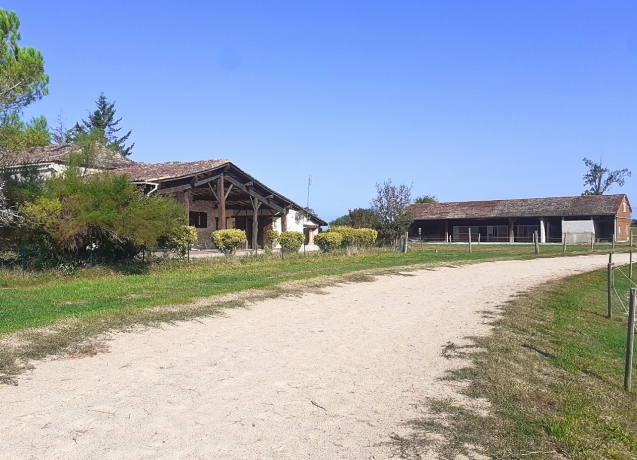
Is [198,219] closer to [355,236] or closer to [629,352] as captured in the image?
[355,236]

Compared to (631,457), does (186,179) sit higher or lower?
higher

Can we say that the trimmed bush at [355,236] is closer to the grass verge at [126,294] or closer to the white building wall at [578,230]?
the grass verge at [126,294]

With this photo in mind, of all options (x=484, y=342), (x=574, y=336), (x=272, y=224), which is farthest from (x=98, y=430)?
(x=272, y=224)

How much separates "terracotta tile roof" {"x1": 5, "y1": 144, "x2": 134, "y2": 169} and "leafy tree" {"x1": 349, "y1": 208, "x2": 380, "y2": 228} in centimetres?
1444

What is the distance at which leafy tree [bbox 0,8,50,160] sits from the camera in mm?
15195

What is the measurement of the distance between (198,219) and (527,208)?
33.3 metres

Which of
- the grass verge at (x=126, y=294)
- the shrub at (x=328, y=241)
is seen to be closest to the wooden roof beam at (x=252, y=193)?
the shrub at (x=328, y=241)

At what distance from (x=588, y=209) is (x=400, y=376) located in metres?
48.3

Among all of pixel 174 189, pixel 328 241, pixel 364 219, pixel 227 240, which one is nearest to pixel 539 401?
pixel 227 240

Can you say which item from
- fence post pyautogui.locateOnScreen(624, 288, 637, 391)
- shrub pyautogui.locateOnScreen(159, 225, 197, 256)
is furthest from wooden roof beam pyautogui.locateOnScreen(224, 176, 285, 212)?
fence post pyautogui.locateOnScreen(624, 288, 637, 391)

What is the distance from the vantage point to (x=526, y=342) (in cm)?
867

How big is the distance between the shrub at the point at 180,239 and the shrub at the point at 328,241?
27.2ft

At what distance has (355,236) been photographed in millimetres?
28484

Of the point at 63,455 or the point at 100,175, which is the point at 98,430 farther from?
the point at 100,175
